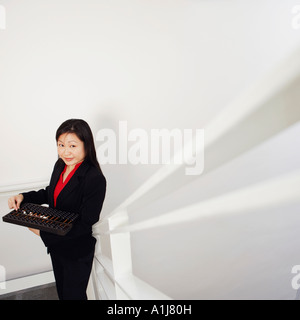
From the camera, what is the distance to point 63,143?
1109 mm

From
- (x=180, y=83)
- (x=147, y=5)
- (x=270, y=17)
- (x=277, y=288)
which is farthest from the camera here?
(x=277, y=288)

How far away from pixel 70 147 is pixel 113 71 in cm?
59

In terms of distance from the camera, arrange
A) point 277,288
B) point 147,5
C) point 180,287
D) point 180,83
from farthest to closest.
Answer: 1. point 277,288
2. point 180,287
3. point 180,83
4. point 147,5

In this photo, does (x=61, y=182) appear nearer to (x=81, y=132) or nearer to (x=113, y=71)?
A: (x=81, y=132)

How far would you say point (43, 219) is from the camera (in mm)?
989

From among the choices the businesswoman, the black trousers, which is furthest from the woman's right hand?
the black trousers

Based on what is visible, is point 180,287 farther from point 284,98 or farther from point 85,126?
point 284,98

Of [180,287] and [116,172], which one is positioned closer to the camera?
[116,172]

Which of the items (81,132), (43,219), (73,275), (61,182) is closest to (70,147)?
(81,132)

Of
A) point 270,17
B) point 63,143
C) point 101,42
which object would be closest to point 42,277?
point 63,143

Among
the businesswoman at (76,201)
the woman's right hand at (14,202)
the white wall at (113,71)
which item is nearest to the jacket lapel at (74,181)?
the businesswoman at (76,201)

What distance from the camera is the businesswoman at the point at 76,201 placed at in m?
1.08

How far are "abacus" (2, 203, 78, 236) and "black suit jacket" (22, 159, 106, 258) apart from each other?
0.05m

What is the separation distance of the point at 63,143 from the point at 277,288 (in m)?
2.65
